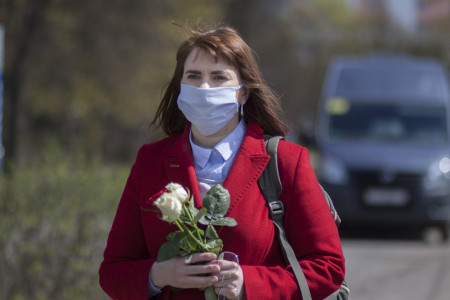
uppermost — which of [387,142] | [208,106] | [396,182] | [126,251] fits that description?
[208,106]

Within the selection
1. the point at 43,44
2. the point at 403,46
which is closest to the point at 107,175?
the point at 43,44

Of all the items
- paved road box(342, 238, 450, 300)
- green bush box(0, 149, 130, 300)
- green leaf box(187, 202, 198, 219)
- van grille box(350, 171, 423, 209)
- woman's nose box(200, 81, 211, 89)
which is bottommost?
paved road box(342, 238, 450, 300)

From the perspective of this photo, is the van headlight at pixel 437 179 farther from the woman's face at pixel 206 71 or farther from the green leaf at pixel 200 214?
the green leaf at pixel 200 214

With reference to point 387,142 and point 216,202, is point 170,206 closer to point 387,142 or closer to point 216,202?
point 216,202

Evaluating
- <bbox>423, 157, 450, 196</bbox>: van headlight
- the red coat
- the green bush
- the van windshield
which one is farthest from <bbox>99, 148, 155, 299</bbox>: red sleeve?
the van windshield

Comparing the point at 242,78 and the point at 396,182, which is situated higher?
the point at 242,78

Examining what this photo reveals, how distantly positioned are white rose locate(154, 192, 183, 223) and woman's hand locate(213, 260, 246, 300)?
0.23 metres

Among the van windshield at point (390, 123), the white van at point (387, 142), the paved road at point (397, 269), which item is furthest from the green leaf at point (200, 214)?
the van windshield at point (390, 123)

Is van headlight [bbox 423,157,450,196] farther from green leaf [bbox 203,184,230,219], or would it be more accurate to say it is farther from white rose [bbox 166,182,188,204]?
white rose [bbox 166,182,188,204]

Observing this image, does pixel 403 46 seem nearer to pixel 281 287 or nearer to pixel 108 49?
pixel 108 49

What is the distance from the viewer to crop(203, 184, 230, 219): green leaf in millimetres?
2277

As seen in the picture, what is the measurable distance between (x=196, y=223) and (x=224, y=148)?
0.37 m

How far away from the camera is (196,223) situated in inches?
89.0

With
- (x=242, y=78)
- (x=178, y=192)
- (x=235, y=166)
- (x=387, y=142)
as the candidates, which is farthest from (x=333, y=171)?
(x=178, y=192)
